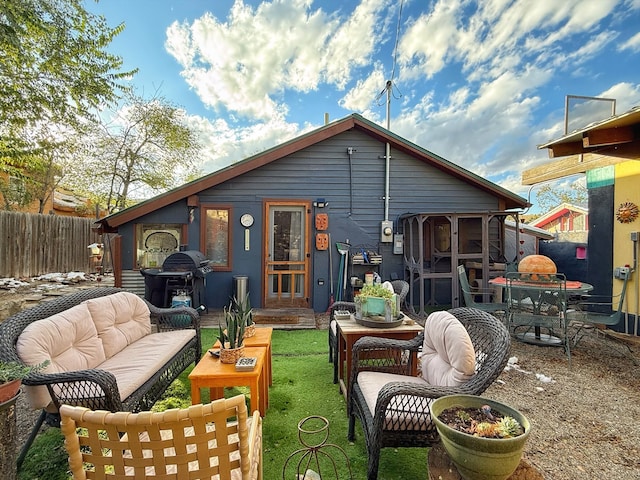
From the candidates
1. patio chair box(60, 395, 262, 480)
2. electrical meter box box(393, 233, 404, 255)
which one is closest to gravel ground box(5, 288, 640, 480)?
patio chair box(60, 395, 262, 480)

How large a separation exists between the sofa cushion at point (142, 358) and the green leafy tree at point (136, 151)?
13146 millimetres

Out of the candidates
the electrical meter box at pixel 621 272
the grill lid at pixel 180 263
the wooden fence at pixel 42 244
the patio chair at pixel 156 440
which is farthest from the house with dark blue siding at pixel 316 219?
the patio chair at pixel 156 440

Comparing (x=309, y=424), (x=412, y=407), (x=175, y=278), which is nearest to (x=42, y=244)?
(x=175, y=278)

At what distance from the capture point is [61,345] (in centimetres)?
238

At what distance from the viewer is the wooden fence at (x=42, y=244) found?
907cm

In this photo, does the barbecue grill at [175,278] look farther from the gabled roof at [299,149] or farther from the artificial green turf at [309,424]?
the artificial green turf at [309,424]

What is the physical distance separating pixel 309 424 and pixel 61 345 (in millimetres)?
1996

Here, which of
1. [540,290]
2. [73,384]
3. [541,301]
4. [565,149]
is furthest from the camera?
[565,149]

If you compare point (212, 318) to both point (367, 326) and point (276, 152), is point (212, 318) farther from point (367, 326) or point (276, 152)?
point (367, 326)

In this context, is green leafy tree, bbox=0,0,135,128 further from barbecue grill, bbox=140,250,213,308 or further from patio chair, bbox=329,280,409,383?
patio chair, bbox=329,280,409,383

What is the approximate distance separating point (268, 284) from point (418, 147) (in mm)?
4285

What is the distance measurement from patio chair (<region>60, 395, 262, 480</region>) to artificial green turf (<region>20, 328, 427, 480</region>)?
372 mm

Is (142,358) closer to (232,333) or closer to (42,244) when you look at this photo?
(232,333)

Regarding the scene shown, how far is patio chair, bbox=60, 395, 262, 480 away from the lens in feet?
3.51
